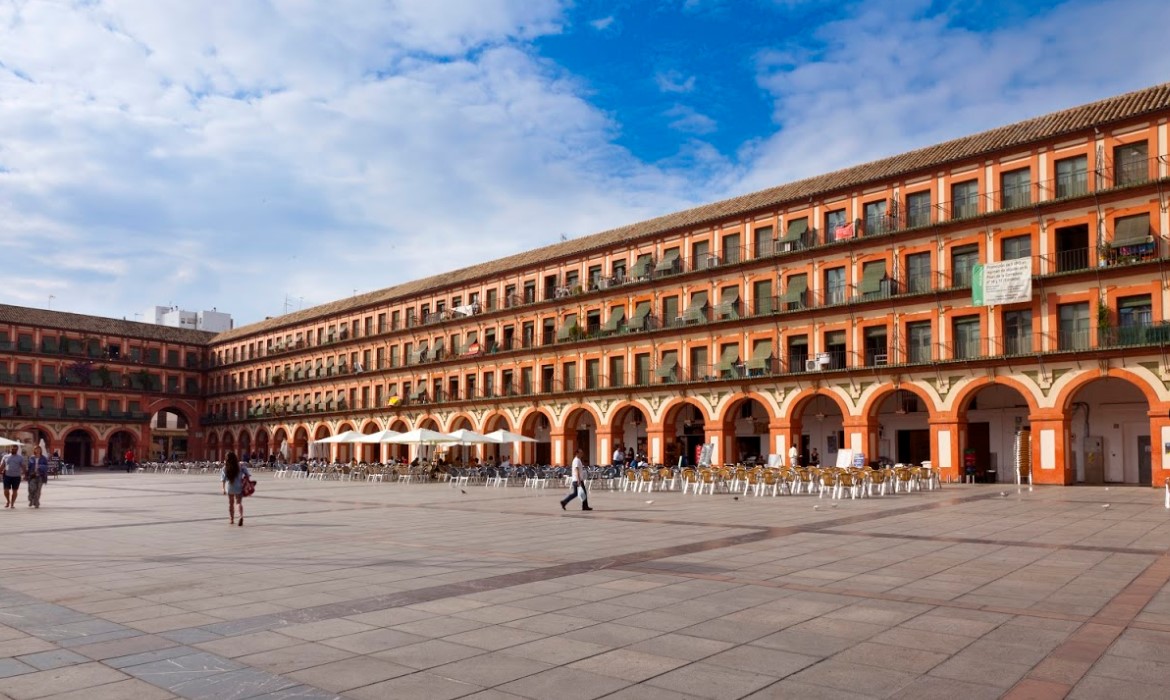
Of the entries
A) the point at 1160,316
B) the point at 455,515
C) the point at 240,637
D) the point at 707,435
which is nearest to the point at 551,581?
the point at 240,637

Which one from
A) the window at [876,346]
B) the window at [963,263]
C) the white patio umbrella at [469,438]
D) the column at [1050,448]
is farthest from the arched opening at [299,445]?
the column at [1050,448]

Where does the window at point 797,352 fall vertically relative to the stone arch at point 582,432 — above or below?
above

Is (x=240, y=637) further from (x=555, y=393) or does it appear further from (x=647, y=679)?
(x=555, y=393)

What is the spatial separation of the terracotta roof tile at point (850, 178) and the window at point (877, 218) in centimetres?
102

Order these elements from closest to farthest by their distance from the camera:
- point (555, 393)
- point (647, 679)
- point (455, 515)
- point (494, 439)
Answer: point (647, 679), point (455, 515), point (494, 439), point (555, 393)

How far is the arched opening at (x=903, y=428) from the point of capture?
3831cm

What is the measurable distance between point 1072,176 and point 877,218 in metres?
7.54

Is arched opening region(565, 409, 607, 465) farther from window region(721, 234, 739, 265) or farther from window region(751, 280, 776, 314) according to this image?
window region(751, 280, 776, 314)

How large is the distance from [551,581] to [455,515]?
9.97m

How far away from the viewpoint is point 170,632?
7.66 meters

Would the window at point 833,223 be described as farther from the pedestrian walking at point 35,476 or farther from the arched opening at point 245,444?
the arched opening at point 245,444

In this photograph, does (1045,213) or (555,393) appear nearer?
(1045,213)

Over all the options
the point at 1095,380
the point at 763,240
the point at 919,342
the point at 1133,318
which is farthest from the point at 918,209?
the point at 1095,380

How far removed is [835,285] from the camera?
127ft
